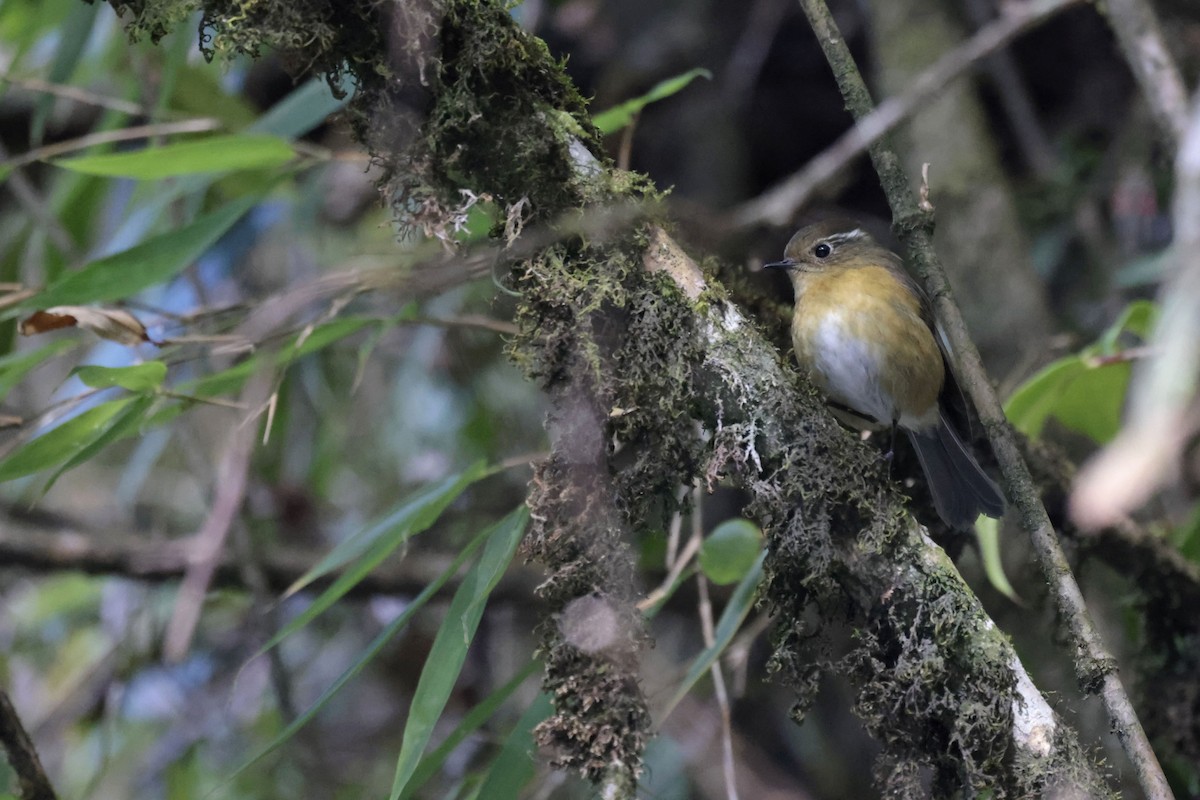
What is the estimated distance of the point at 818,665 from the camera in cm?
158

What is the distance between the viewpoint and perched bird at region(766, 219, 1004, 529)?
258 centimetres

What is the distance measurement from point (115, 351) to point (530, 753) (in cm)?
190

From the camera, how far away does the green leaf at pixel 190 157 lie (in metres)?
2.15

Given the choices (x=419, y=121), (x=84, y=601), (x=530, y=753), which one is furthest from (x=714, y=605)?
(x=84, y=601)

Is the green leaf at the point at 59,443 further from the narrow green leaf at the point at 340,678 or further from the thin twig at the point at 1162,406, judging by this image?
the thin twig at the point at 1162,406

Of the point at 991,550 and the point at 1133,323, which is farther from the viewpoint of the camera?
the point at 1133,323

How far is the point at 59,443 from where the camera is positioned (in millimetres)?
1994

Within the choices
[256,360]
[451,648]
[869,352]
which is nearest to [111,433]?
[256,360]

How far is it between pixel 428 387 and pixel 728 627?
2432mm

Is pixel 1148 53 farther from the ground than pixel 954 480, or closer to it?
farther from the ground

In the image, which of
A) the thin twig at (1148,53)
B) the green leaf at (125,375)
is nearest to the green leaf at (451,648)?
the green leaf at (125,375)

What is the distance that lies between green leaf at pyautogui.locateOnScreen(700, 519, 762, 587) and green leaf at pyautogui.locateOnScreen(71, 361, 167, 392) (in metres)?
1.09

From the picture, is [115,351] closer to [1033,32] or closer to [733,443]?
[733,443]

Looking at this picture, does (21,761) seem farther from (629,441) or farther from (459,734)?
(629,441)
